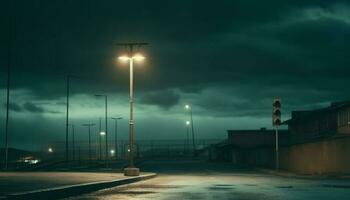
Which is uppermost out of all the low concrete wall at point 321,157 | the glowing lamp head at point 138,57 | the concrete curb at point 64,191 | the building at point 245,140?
the glowing lamp head at point 138,57

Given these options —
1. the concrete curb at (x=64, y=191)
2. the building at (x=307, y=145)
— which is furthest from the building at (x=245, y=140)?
the concrete curb at (x=64, y=191)

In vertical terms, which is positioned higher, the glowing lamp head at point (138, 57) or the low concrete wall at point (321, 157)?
the glowing lamp head at point (138, 57)

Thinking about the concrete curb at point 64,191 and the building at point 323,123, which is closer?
the concrete curb at point 64,191

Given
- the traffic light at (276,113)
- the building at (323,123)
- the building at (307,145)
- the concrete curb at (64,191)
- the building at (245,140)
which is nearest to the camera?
the concrete curb at (64,191)

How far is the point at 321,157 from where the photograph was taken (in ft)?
122

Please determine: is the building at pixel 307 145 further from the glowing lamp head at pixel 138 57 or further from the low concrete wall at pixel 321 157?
the glowing lamp head at pixel 138 57

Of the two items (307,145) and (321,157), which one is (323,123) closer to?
(307,145)

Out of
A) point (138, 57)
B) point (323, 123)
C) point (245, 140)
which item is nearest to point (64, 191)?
point (138, 57)

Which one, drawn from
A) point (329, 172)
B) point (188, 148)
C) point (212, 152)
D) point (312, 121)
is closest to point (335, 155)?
point (329, 172)

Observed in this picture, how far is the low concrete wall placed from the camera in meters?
34.2

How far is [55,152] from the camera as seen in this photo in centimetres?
12125

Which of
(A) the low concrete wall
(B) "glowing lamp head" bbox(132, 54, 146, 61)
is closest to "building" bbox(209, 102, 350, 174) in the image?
(A) the low concrete wall

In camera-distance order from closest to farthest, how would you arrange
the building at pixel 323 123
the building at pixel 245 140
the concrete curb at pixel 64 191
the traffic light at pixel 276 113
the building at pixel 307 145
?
the concrete curb at pixel 64 191 < the traffic light at pixel 276 113 < the building at pixel 307 145 < the building at pixel 323 123 < the building at pixel 245 140

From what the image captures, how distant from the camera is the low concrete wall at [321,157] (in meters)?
34.2
